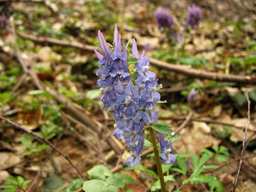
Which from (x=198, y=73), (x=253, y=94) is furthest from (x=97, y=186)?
(x=198, y=73)

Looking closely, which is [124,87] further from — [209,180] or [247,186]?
[247,186]

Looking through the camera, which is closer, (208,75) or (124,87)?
(124,87)

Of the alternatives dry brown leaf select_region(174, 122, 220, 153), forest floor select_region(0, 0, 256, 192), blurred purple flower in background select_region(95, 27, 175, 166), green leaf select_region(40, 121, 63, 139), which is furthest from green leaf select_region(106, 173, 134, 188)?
green leaf select_region(40, 121, 63, 139)

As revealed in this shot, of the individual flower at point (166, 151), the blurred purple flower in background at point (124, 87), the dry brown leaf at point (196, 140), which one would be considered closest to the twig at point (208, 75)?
the dry brown leaf at point (196, 140)

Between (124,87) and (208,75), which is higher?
(124,87)

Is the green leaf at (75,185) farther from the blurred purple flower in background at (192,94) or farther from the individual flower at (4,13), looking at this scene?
the individual flower at (4,13)

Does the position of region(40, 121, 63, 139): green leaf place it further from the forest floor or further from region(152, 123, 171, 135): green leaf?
region(152, 123, 171, 135): green leaf

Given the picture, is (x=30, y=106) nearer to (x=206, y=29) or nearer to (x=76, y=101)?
(x=76, y=101)
